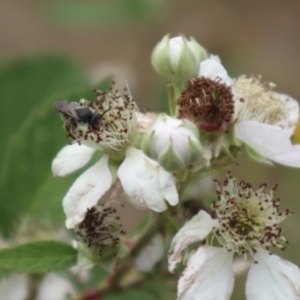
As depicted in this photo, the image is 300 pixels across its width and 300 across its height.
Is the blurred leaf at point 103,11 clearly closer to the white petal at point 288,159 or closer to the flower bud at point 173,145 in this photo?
the white petal at point 288,159

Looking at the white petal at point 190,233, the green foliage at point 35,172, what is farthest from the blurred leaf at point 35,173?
the white petal at point 190,233

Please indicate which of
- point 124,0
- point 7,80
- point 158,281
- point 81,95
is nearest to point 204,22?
point 124,0

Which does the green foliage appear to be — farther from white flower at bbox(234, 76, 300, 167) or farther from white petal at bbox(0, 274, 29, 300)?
white flower at bbox(234, 76, 300, 167)

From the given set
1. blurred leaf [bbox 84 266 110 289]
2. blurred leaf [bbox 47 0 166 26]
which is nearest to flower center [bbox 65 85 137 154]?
blurred leaf [bbox 84 266 110 289]

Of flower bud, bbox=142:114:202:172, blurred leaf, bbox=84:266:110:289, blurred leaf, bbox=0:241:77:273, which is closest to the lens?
flower bud, bbox=142:114:202:172

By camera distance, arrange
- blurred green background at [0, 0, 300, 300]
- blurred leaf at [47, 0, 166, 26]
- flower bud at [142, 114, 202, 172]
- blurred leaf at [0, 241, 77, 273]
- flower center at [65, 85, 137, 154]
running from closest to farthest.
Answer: flower bud at [142, 114, 202, 172] → blurred leaf at [0, 241, 77, 273] → flower center at [65, 85, 137, 154] → blurred green background at [0, 0, 300, 300] → blurred leaf at [47, 0, 166, 26]

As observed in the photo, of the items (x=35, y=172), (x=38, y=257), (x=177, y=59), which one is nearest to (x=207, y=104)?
(x=177, y=59)

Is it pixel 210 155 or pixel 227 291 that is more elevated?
pixel 210 155

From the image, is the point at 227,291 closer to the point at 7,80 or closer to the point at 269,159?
the point at 269,159
